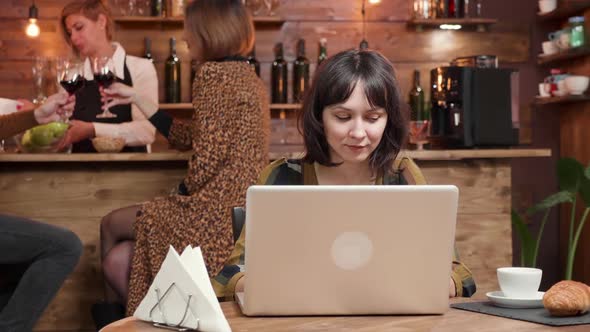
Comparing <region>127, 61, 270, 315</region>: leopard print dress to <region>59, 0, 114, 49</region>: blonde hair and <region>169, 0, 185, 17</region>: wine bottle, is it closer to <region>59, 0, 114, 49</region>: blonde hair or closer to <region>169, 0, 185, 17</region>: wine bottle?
<region>59, 0, 114, 49</region>: blonde hair

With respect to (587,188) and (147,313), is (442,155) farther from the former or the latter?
(147,313)

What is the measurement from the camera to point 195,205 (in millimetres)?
3127

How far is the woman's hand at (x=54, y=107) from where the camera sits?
3.17 m

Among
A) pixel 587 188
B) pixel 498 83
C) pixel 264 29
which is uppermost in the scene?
pixel 264 29

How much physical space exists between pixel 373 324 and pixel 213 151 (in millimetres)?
1860

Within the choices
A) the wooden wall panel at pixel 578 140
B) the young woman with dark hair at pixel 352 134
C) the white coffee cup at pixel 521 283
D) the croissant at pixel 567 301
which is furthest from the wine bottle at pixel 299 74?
the croissant at pixel 567 301

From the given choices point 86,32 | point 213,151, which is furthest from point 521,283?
point 86,32

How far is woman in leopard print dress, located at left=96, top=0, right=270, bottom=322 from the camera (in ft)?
10.2

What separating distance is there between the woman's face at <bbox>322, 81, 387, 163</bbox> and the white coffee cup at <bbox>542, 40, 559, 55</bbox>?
364 centimetres

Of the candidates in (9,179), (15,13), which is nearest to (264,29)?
(15,13)

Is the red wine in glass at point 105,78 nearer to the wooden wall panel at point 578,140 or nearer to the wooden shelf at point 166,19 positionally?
the wooden shelf at point 166,19

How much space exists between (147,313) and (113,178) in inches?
90.7

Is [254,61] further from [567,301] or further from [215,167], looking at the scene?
[567,301]

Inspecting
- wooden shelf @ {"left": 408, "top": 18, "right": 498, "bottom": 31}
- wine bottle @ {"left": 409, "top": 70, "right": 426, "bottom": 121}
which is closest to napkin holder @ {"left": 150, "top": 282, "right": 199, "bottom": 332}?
wine bottle @ {"left": 409, "top": 70, "right": 426, "bottom": 121}
